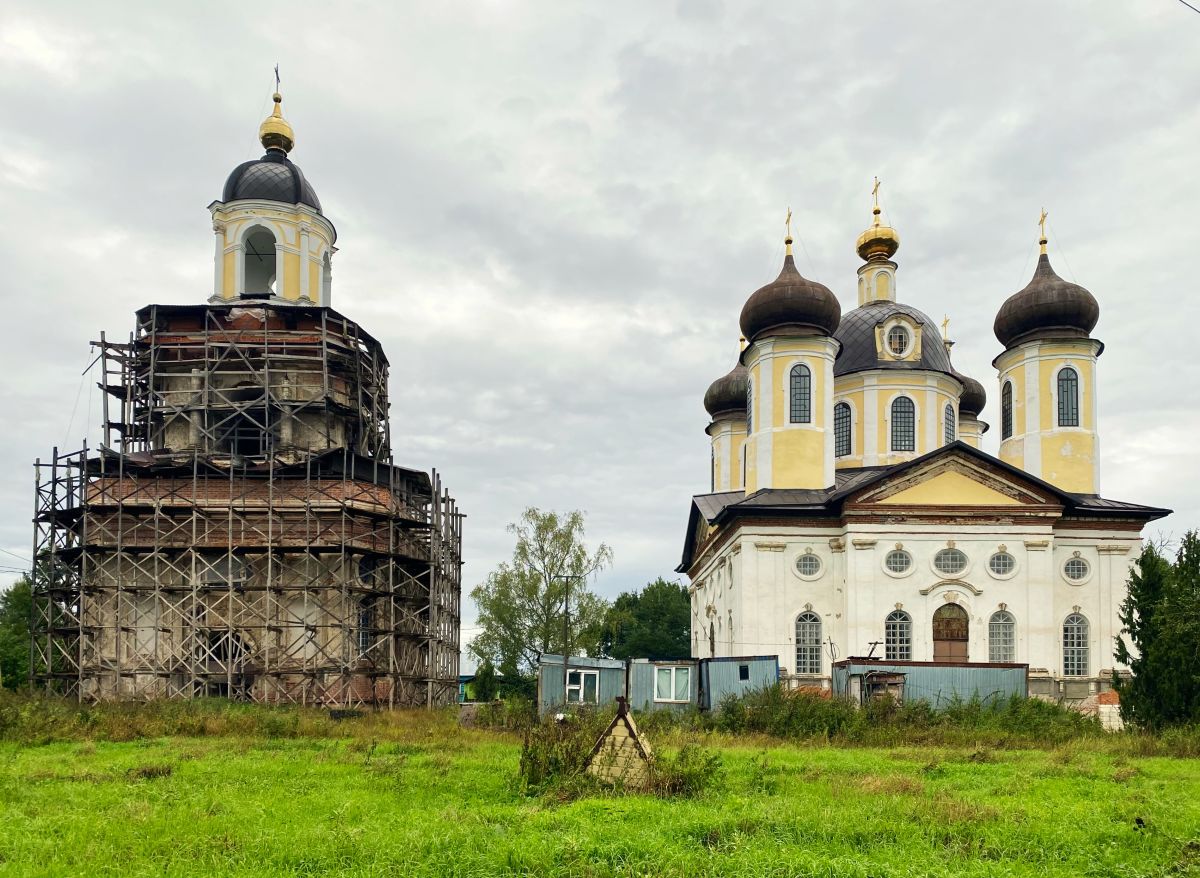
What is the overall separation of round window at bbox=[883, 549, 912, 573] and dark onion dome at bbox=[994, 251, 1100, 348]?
8.27 m

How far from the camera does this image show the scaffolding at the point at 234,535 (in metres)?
28.4

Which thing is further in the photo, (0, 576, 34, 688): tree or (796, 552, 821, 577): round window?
(0, 576, 34, 688): tree

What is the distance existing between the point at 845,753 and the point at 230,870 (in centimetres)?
1290

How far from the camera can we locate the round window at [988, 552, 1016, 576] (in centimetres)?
2998

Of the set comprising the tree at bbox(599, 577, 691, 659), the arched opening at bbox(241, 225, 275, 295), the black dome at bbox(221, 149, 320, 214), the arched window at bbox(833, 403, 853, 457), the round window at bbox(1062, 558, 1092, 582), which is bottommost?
the tree at bbox(599, 577, 691, 659)

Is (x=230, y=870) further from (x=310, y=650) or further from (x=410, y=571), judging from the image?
(x=410, y=571)

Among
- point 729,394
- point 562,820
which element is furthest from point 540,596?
point 562,820

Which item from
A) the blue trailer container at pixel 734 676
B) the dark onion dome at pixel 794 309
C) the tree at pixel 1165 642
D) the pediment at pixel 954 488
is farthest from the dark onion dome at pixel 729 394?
the tree at pixel 1165 642

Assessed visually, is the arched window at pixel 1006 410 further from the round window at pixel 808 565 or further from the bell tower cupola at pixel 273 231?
the bell tower cupola at pixel 273 231

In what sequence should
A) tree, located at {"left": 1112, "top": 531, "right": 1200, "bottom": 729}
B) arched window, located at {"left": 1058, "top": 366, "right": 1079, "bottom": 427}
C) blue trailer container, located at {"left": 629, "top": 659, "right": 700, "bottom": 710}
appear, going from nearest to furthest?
tree, located at {"left": 1112, "top": 531, "right": 1200, "bottom": 729} < blue trailer container, located at {"left": 629, "top": 659, "right": 700, "bottom": 710} < arched window, located at {"left": 1058, "top": 366, "right": 1079, "bottom": 427}

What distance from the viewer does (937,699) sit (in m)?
25.9

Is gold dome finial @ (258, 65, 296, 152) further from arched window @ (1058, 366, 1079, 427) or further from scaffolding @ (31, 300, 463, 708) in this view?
arched window @ (1058, 366, 1079, 427)

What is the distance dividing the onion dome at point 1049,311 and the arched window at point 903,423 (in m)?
3.68

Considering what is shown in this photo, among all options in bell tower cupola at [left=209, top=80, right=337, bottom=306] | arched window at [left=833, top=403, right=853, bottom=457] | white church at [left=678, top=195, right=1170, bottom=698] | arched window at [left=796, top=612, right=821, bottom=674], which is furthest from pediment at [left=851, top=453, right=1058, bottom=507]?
bell tower cupola at [left=209, top=80, right=337, bottom=306]
